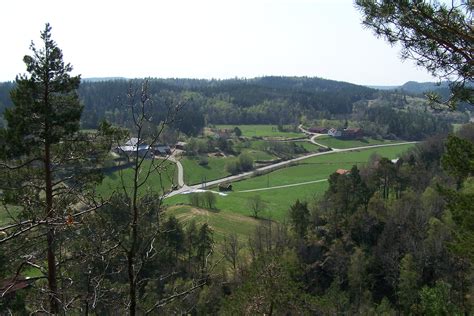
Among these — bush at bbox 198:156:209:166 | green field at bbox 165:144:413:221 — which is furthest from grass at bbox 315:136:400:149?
bush at bbox 198:156:209:166

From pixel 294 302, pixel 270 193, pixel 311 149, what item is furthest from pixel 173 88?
pixel 294 302

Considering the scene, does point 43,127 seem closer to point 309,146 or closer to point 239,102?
point 309,146

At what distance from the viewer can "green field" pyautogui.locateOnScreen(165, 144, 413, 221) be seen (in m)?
57.8

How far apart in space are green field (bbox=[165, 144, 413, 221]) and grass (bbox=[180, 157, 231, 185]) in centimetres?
670

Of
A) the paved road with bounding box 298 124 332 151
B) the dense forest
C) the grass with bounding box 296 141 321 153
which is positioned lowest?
the grass with bounding box 296 141 321 153

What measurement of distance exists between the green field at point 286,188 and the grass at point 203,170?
6697 millimetres

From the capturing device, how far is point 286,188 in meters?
67.9

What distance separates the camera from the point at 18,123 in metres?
10.5

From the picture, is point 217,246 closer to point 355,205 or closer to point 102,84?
point 355,205

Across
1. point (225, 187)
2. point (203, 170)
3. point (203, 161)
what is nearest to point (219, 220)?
point (225, 187)

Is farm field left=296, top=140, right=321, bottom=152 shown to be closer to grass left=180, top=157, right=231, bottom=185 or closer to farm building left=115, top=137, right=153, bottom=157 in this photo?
grass left=180, top=157, right=231, bottom=185

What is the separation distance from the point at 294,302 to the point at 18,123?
11.6m

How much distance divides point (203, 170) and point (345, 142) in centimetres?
4491

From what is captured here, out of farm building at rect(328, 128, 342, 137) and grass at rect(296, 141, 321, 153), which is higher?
farm building at rect(328, 128, 342, 137)
